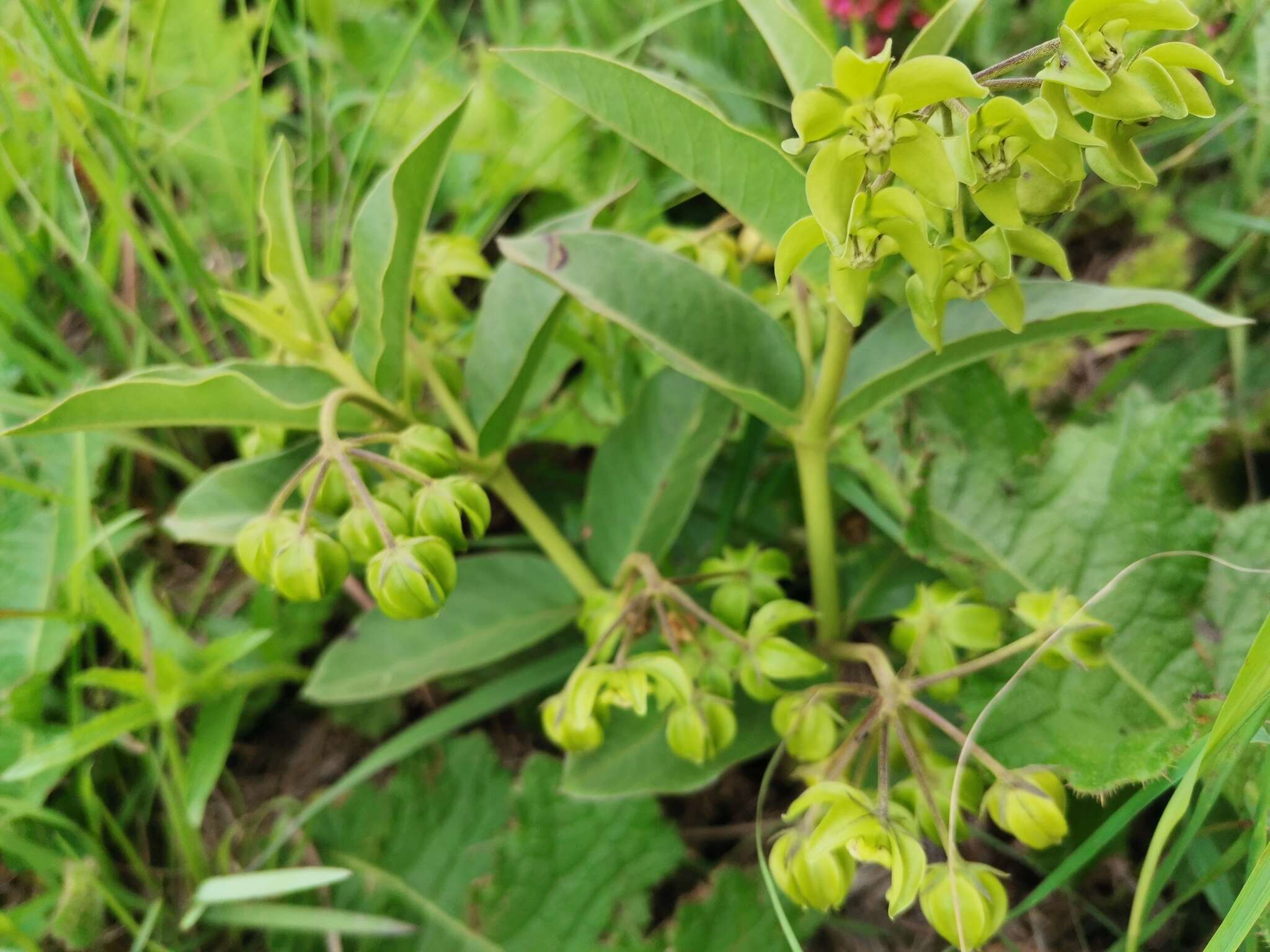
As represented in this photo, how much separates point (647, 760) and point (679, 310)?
0.65 metres

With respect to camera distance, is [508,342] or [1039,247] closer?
[1039,247]

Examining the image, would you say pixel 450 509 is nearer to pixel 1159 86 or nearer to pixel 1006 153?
pixel 1006 153

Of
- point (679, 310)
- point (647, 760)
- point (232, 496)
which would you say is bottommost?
point (647, 760)

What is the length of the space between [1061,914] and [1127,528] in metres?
0.62

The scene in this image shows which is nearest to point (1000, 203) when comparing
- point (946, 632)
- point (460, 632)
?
point (946, 632)

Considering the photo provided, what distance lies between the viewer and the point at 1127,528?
55.4 inches

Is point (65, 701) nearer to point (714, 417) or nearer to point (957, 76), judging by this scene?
point (714, 417)

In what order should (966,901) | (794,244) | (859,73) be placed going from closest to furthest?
1. (859,73)
2. (794,244)
3. (966,901)

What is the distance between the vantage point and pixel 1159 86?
2.72ft

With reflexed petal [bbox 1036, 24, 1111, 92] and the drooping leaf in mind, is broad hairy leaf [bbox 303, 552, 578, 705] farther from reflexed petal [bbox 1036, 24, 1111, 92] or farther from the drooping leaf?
reflexed petal [bbox 1036, 24, 1111, 92]

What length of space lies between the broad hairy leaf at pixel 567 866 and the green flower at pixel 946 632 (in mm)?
561

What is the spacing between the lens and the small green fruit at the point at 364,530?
117 cm

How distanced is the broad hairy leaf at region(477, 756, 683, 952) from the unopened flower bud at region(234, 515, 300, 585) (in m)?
0.63

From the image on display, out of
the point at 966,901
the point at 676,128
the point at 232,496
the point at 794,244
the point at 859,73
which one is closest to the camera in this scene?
the point at 859,73
